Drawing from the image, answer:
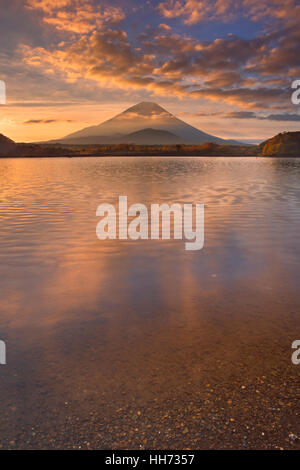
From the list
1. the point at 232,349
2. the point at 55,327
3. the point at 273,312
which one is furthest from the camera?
the point at 273,312

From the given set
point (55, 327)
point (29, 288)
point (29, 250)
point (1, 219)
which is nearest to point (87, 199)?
point (1, 219)

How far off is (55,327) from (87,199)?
1976 centimetres

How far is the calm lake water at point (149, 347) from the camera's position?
3.68 meters

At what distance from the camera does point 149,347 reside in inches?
208

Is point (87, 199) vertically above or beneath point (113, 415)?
above

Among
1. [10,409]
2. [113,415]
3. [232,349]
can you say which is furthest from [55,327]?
[232,349]

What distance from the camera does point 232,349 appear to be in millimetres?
5203

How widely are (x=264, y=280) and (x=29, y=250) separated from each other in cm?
745

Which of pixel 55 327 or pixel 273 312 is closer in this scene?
pixel 55 327

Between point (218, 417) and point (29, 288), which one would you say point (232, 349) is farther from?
point (29, 288)

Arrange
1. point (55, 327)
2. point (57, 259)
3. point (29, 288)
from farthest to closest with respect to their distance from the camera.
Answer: point (57, 259)
point (29, 288)
point (55, 327)

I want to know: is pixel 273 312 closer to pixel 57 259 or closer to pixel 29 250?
pixel 57 259

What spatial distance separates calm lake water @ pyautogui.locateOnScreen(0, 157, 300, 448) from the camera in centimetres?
368
